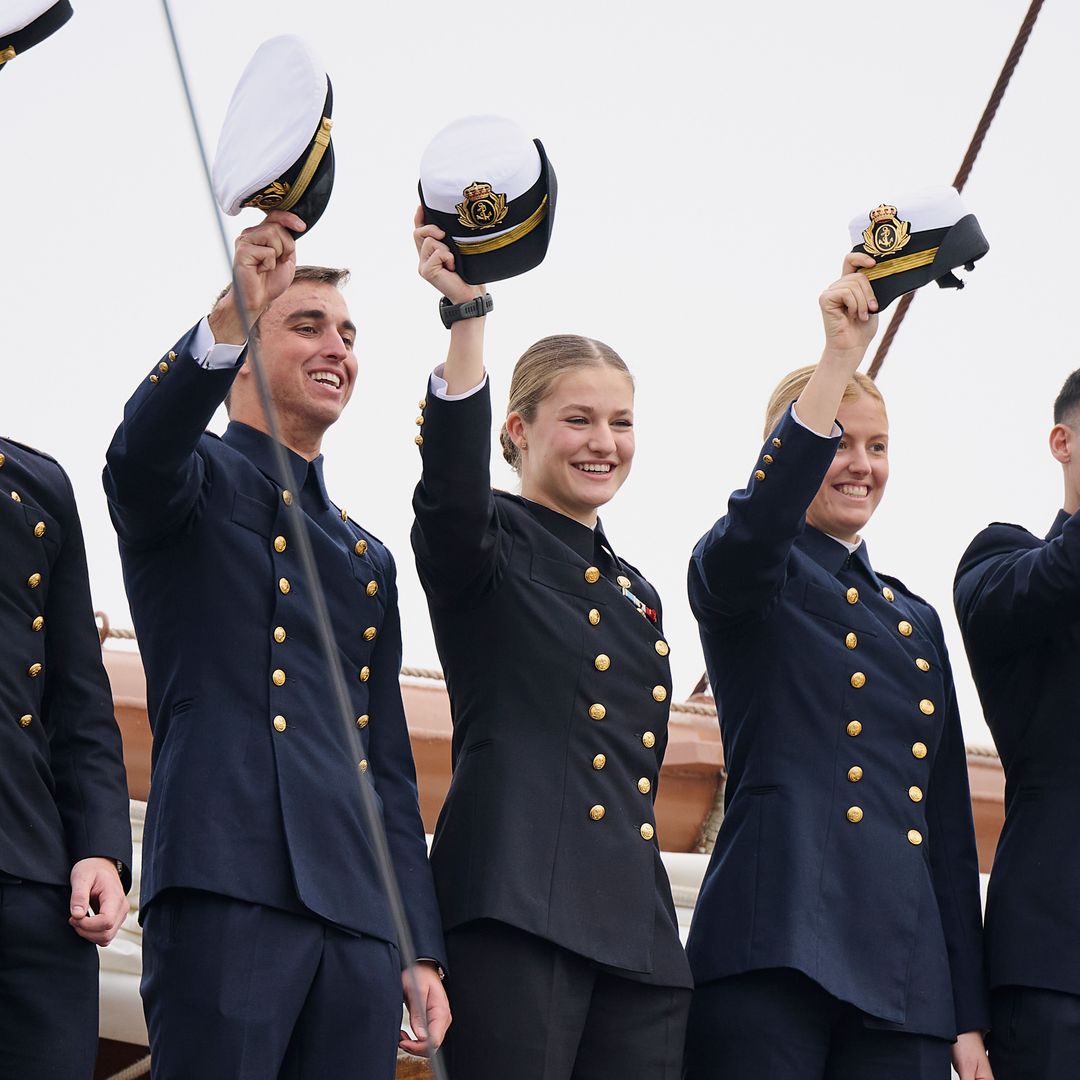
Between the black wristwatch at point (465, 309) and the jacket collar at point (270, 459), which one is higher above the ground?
the black wristwatch at point (465, 309)

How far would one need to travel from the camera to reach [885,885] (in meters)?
2.20

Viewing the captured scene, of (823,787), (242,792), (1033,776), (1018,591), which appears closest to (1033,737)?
(1033,776)

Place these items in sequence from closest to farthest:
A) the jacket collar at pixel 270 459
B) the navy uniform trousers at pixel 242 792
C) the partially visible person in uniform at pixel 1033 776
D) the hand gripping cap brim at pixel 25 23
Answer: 1. the navy uniform trousers at pixel 242 792
2. the hand gripping cap brim at pixel 25 23
3. the jacket collar at pixel 270 459
4. the partially visible person in uniform at pixel 1033 776

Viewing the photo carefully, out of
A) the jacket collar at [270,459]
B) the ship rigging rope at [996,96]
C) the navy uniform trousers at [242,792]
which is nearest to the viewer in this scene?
the navy uniform trousers at [242,792]

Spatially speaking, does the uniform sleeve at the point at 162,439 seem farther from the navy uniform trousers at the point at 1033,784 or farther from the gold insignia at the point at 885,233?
the navy uniform trousers at the point at 1033,784

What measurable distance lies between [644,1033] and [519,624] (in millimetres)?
443

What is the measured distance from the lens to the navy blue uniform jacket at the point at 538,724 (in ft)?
6.64

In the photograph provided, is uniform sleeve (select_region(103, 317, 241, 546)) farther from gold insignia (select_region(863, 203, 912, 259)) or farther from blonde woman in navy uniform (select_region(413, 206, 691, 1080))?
gold insignia (select_region(863, 203, 912, 259))

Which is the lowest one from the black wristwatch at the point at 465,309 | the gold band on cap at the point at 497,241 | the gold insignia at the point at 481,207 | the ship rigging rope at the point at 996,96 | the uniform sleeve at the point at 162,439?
the uniform sleeve at the point at 162,439

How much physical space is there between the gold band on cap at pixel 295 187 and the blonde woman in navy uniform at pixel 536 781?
0.54ft

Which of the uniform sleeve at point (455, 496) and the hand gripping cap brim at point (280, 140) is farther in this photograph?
the uniform sleeve at point (455, 496)

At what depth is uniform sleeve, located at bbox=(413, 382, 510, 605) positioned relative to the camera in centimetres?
203

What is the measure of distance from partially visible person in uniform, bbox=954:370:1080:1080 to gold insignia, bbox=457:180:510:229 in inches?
31.3

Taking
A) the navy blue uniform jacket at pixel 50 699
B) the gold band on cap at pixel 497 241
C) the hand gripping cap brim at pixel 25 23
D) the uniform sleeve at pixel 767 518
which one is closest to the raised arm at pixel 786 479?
the uniform sleeve at pixel 767 518
